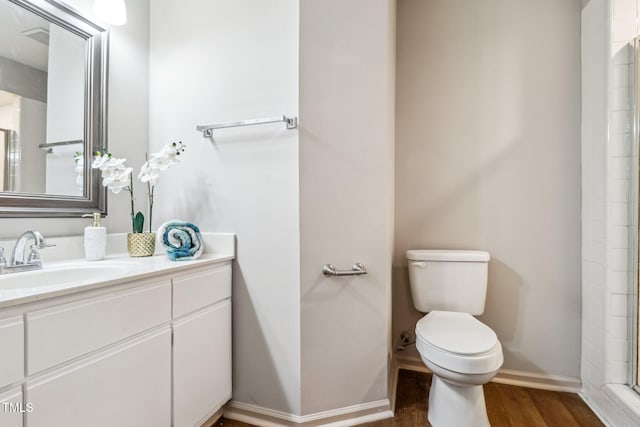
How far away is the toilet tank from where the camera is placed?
5.78 feet

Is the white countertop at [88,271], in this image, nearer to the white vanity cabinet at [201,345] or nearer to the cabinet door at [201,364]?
the white vanity cabinet at [201,345]

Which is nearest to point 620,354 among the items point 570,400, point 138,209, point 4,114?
point 570,400

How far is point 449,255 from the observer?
1.78m

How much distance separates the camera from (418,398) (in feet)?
5.57

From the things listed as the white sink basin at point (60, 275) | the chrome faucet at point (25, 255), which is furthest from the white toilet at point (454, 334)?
the chrome faucet at point (25, 255)

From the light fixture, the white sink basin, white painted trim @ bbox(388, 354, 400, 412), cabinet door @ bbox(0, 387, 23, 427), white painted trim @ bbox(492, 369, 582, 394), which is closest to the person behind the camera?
cabinet door @ bbox(0, 387, 23, 427)

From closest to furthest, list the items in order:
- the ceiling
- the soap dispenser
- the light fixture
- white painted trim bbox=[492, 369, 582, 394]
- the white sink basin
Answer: the white sink basin
the ceiling
the soap dispenser
the light fixture
white painted trim bbox=[492, 369, 582, 394]

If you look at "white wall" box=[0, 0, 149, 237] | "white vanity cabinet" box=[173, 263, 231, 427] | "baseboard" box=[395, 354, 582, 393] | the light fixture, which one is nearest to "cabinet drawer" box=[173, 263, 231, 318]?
"white vanity cabinet" box=[173, 263, 231, 427]

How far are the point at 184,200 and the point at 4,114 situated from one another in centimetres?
75

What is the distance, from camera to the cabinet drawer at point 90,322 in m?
0.80

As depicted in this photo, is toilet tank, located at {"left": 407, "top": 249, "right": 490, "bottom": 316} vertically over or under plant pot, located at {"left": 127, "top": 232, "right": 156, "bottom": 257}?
under

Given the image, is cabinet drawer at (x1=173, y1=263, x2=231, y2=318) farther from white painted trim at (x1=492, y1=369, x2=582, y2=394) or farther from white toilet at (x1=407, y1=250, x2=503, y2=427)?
white painted trim at (x1=492, y1=369, x2=582, y2=394)

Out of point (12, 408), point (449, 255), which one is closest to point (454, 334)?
point (449, 255)

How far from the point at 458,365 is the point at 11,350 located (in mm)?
1451
